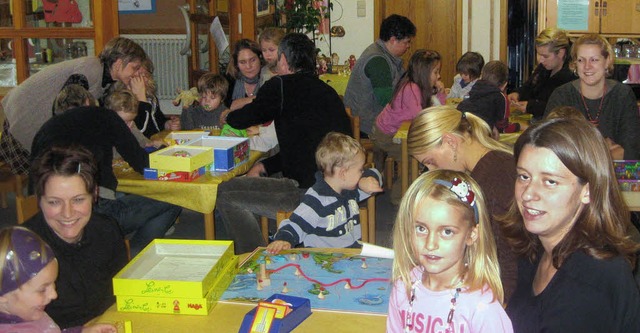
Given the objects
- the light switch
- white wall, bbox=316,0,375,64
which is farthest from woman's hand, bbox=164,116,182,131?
the light switch

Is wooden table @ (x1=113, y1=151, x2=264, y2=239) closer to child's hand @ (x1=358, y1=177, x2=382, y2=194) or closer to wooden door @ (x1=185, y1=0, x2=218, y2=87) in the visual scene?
child's hand @ (x1=358, y1=177, x2=382, y2=194)

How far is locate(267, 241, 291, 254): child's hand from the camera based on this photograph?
267 cm

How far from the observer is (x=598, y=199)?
1.75 meters

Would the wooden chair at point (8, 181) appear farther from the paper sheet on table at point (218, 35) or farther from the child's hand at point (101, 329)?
the child's hand at point (101, 329)

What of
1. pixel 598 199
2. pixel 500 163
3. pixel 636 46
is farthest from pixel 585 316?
pixel 636 46

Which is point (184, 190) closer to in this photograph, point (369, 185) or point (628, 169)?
point (369, 185)

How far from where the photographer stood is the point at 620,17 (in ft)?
26.8

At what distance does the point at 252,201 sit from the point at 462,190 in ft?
8.06

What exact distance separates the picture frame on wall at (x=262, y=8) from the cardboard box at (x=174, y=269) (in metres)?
5.50

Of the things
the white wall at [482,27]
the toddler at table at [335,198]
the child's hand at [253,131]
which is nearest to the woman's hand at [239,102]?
the child's hand at [253,131]

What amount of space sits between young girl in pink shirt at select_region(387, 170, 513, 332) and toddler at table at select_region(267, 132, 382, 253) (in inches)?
48.7

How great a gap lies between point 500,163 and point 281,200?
1943 millimetres

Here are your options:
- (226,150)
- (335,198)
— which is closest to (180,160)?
(226,150)

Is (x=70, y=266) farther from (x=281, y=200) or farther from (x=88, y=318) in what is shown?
(x=281, y=200)
